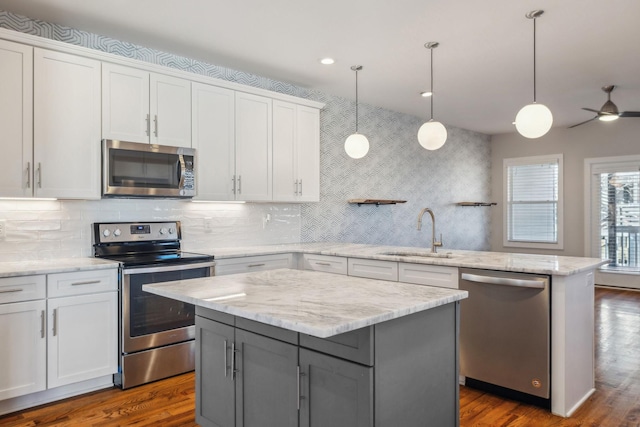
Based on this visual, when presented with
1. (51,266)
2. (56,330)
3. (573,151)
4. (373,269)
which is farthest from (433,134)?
(573,151)

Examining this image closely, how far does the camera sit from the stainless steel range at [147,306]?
3059 mm

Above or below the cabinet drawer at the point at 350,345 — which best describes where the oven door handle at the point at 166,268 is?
above

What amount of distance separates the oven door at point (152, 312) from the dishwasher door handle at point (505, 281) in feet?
6.40

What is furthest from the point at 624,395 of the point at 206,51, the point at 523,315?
the point at 206,51

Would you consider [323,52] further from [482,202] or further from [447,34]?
[482,202]

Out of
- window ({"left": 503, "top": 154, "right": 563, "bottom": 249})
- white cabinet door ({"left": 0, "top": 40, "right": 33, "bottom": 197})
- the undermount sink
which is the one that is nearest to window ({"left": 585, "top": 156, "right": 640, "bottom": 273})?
window ({"left": 503, "top": 154, "right": 563, "bottom": 249})

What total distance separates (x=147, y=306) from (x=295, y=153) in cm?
210

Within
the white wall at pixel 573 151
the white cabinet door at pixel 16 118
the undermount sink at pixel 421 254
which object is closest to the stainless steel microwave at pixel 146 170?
the white cabinet door at pixel 16 118

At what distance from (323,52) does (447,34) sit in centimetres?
102

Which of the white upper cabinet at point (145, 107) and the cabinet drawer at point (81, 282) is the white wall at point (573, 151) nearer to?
the white upper cabinet at point (145, 107)

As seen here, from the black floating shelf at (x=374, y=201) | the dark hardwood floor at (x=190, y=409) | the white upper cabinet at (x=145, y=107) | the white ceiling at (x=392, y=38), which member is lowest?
the dark hardwood floor at (x=190, y=409)

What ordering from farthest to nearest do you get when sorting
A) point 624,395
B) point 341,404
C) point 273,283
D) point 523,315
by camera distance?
point 624,395 < point 523,315 < point 273,283 < point 341,404

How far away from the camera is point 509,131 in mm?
7629

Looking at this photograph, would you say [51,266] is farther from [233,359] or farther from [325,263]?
[325,263]
